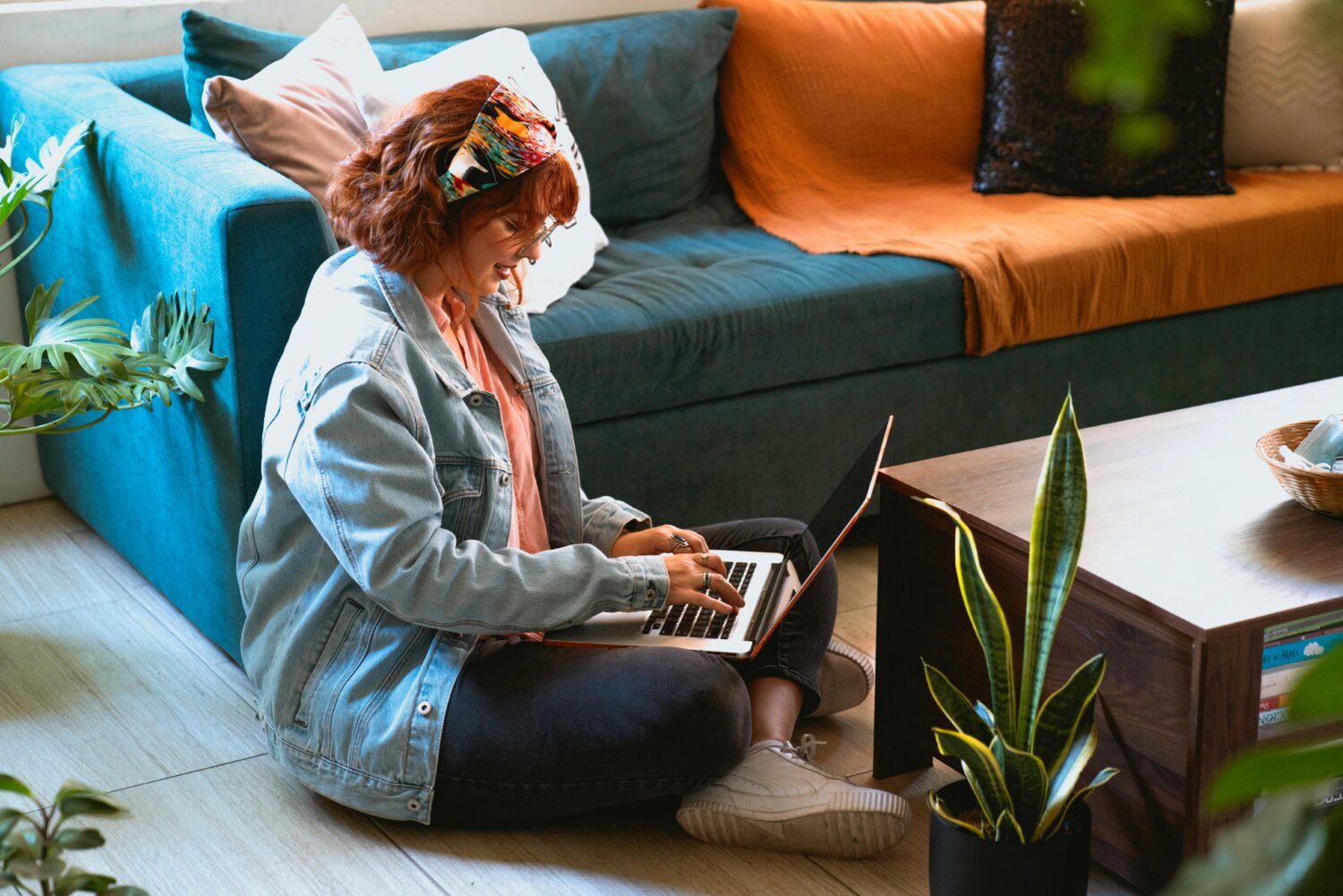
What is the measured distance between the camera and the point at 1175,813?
147 cm

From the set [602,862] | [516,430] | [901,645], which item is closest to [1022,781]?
[901,645]

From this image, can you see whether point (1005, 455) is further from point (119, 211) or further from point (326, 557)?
point (119, 211)

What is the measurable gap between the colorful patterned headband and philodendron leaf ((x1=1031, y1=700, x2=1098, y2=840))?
81 centimetres

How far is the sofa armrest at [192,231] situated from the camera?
6.06 ft

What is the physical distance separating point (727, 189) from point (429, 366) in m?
1.53

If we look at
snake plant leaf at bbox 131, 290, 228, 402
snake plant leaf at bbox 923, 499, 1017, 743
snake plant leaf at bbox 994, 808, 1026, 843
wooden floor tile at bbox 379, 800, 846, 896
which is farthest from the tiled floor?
snake plant leaf at bbox 131, 290, 228, 402

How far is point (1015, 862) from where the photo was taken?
1.42 metres

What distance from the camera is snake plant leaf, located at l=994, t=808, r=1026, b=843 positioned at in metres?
1.42

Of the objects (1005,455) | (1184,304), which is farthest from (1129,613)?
(1184,304)

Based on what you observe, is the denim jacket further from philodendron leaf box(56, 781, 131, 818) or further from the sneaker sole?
philodendron leaf box(56, 781, 131, 818)

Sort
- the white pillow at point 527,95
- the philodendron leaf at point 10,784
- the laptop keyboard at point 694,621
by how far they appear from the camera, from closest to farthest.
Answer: the philodendron leaf at point 10,784 < the laptop keyboard at point 694,621 < the white pillow at point 527,95

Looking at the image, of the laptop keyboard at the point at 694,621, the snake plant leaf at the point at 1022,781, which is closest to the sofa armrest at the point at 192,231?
the laptop keyboard at the point at 694,621

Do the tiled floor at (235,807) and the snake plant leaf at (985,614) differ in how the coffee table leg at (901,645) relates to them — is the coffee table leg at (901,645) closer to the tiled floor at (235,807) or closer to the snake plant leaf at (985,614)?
the tiled floor at (235,807)

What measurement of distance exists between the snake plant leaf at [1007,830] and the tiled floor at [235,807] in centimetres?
21
